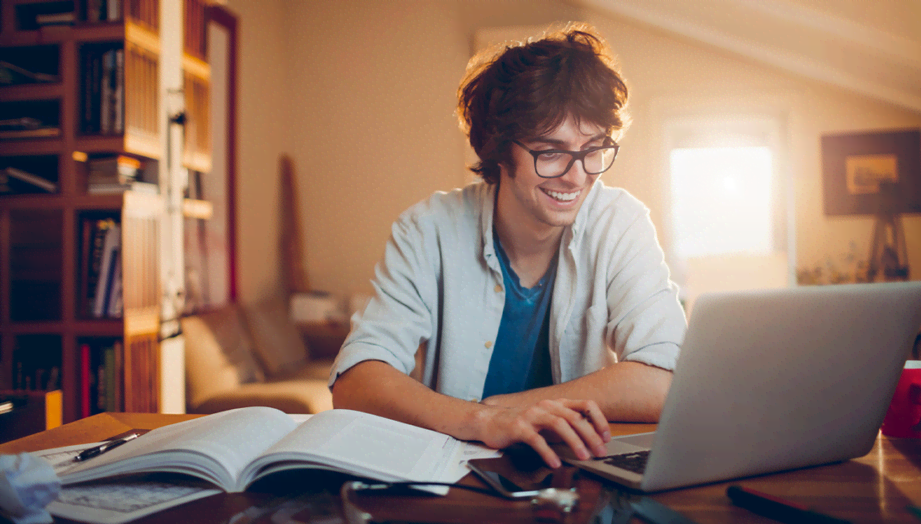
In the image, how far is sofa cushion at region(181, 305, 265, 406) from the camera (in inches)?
105

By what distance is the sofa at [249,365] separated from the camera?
2668 mm

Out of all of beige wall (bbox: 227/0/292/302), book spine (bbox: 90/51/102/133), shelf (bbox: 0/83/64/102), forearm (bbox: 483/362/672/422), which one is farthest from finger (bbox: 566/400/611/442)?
beige wall (bbox: 227/0/292/302)

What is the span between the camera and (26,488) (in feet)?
1.70

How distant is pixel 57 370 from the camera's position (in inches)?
90.7

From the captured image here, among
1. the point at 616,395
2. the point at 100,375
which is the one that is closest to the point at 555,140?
the point at 616,395

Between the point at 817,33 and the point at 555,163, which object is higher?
the point at 817,33

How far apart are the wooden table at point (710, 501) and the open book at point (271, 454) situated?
0.09ft

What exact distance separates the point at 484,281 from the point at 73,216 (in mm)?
1846

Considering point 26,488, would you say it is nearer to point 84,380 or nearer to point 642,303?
point 642,303

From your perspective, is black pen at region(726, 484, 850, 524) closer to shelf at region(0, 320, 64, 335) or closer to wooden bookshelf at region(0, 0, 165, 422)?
wooden bookshelf at region(0, 0, 165, 422)

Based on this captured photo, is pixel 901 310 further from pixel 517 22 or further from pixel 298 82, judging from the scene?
pixel 298 82

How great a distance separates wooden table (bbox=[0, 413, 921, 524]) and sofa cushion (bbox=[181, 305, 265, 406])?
2.29m

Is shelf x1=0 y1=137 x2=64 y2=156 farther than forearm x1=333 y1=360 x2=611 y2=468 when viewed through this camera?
Yes

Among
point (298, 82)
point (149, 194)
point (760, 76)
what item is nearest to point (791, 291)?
point (149, 194)
